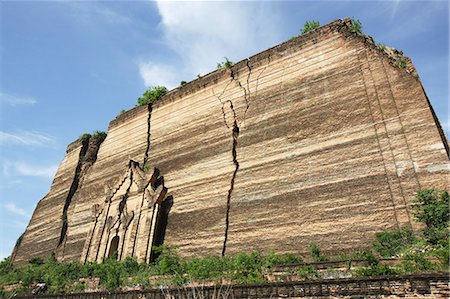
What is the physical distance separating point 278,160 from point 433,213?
486 cm

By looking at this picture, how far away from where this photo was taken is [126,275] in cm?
1182

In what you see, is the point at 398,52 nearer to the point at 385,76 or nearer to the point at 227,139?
the point at 385,76

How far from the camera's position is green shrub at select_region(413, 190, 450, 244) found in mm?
7742

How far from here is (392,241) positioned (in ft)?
27.5

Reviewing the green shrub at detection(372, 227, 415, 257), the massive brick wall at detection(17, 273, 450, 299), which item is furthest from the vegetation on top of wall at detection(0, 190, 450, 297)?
the massive brick wall at detection(17, 273, 450, 299)

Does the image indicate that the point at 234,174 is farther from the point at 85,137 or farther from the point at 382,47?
the point at 85,137

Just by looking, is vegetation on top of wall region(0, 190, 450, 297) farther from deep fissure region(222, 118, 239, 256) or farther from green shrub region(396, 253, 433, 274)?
deep fissure region(222, 118, 239, 256)

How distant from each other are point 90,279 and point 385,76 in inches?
441

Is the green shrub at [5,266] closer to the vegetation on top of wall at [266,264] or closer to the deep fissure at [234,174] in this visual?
the vegetation on top of wall at [266,264]

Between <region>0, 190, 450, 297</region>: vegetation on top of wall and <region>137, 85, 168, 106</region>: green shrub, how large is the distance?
846 centimetres

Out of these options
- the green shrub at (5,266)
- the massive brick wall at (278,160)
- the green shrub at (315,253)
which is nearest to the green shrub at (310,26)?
the massive brick wall at (278,160)

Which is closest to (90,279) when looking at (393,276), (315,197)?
(315,197)

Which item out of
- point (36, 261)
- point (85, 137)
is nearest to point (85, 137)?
point (85, 137)

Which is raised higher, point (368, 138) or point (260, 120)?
point (260, 120)
